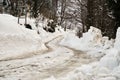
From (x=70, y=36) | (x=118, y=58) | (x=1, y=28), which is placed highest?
(x=118, y=58)

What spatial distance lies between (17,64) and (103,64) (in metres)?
5.16

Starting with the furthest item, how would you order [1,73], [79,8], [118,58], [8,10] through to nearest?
[8,10]
[79,8]
[1,73]
[118,58]

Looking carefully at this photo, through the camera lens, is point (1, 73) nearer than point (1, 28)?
Yes

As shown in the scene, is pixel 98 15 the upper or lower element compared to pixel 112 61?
lower

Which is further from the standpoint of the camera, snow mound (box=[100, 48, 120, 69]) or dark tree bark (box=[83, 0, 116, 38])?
dark tree bark (box=[83, 0, 116, 38])

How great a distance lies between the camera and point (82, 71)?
10570mm

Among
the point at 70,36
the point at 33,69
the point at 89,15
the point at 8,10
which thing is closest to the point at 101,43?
the point at 89,15

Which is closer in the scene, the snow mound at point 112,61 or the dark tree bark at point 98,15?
the snow mound at point 112,61

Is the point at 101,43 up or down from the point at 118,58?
down

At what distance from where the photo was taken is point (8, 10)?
183 feet

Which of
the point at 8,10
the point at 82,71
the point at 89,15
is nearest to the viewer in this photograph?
the point at 82,71

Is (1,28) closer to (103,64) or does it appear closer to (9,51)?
(9,51)

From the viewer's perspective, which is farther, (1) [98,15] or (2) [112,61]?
(1) [98,15]

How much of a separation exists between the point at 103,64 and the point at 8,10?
46.3 m
